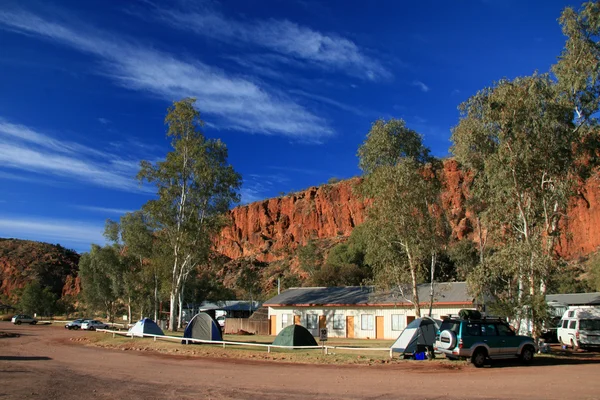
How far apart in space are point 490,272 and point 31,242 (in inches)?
5411

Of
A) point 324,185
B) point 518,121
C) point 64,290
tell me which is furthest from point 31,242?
point 518,121

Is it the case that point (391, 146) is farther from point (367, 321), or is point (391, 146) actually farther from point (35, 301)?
point (35, 301)

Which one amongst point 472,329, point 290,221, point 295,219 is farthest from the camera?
point 290,221

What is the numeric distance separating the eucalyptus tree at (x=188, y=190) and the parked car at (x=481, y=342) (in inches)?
865

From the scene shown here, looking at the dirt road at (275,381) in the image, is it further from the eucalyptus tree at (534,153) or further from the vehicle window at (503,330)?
the eucalyptus tree at (534,153)

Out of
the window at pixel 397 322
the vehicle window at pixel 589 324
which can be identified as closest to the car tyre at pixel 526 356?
the vehicle window at pixel 589 324

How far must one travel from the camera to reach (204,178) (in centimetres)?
3519

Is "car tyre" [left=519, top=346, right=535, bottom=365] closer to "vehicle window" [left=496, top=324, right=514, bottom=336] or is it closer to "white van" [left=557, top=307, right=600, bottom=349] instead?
"vehicle window" [left=496, top=324, right=514, bottom=336]

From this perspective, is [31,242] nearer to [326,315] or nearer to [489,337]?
[326,315]

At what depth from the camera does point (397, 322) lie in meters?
34.0

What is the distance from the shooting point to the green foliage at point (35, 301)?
77500 mm

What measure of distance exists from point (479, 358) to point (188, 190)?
24485 mm

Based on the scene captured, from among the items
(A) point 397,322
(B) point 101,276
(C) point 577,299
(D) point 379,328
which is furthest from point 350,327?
(B) point 101,276

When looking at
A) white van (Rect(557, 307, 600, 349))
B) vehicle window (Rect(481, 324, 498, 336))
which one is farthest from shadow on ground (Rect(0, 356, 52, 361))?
white van (Rect(557, 307, 600, 349))
